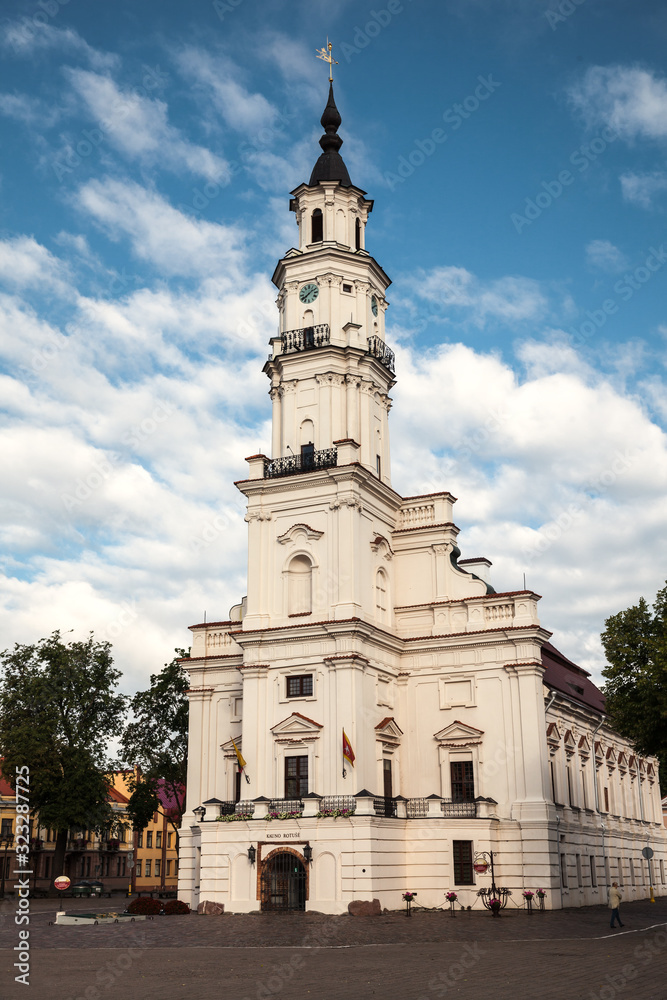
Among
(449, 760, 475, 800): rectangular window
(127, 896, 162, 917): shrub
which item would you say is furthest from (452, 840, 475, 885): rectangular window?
(127, 896, 162, 917): shrub

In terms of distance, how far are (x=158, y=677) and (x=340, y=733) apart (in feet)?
76.2

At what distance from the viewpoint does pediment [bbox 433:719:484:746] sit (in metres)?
44.5

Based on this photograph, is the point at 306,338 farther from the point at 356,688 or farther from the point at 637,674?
the point at 637,674

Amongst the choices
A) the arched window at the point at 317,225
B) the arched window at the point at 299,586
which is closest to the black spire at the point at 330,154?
the arched window at the point at 317,225

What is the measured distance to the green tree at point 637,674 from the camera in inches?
1171

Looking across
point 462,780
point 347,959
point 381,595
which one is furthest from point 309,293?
point 347,959

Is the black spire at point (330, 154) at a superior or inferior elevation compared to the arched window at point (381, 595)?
superior

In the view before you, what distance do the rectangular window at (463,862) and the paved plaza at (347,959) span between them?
5770 mm

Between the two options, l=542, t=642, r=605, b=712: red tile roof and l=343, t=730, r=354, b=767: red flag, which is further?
l=542, t=642, r=605, b=712: red tile roof

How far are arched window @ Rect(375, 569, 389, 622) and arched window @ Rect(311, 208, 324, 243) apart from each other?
18427 mm

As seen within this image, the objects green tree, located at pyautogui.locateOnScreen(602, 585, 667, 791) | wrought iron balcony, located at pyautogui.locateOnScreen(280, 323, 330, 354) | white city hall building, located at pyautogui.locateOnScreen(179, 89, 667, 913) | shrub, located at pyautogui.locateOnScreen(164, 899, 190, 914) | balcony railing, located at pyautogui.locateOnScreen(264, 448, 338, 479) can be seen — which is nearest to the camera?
green tree, located at pyautogui.locateOnScreen(602, 585, 667, 791)

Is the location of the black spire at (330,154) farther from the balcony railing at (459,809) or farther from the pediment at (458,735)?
the balcony railing at (459,809)

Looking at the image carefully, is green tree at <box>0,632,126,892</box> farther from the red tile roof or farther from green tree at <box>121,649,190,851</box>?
the red tile roof

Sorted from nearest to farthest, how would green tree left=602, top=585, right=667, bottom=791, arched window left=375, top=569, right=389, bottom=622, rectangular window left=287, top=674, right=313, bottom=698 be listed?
green tree left=602, top=585, right=667, bottom=791 < rectangular window left=287, top=674, right=313, bottom=698 < arched window left=375, top=569, right=389, bottom=622
